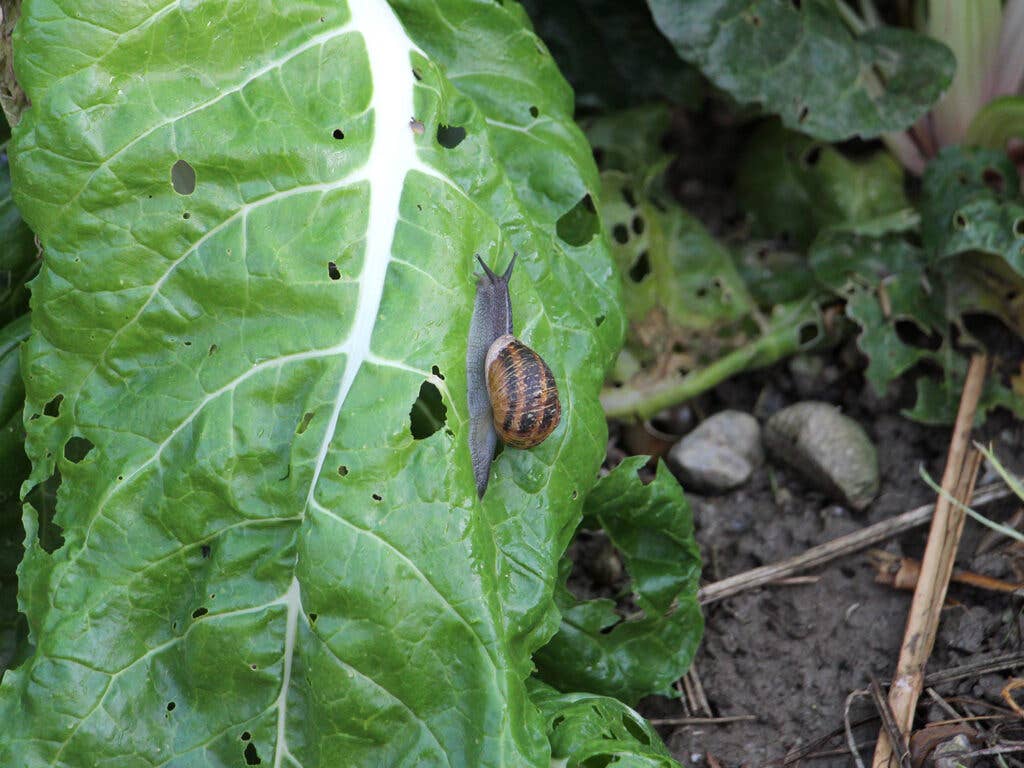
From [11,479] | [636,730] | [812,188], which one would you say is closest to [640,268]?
[812,188]

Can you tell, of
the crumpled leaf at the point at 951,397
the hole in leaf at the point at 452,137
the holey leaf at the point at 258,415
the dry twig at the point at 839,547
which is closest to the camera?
the holey leaf at the point at 258,415

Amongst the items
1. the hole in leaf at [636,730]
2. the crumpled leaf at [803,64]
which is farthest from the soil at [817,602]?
the crumpled leaf at [803,64]

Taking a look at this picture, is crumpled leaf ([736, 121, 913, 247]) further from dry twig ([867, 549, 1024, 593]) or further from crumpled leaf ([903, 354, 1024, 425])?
dry twig ([867, 549, 1024, 593])

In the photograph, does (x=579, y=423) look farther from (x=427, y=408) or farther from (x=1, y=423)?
(x=1, y=423)

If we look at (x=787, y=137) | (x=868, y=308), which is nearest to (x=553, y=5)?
(x=787, y=137)

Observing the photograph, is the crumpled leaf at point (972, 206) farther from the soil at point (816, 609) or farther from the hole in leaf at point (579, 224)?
the hole in leaf at point (579, 224)

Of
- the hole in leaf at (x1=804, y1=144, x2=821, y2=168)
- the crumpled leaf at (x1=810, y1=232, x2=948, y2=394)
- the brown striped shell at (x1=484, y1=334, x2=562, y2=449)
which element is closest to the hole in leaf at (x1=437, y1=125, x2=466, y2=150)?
the brown striped shell at (x1=484, y1=334, x2=562, y2=449)

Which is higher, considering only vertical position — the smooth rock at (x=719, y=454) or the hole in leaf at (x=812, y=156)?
the hole in leaf at (x=812, y=156)

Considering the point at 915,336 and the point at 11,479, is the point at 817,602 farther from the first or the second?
the point at 11,479
